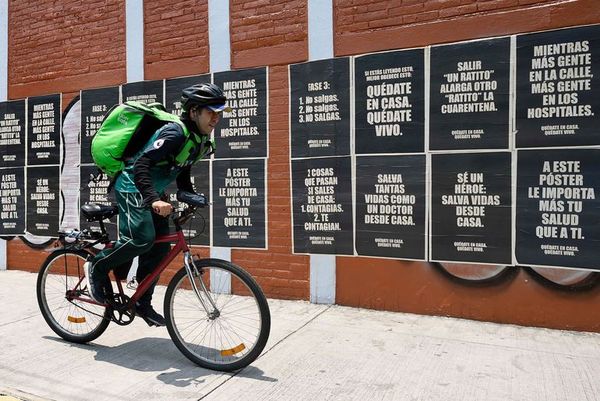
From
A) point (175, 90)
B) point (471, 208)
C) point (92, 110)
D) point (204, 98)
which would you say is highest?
point (175, 90)

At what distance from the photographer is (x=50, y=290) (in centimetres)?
419

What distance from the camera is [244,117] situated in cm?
536

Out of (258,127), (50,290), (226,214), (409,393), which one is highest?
(258,127)

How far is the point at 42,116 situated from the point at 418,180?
4.98m

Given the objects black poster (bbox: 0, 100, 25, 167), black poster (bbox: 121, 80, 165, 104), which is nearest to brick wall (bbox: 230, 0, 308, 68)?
black poster (bbox: 121, 80, 165, 104)

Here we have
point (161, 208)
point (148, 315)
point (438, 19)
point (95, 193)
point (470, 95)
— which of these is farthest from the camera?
point (95, 193)

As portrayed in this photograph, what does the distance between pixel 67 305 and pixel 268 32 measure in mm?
3235

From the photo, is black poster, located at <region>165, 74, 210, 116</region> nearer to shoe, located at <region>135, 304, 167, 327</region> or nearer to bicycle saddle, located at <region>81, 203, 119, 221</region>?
bicycle saddle, located at <region>81, 203, 119, 221</region>

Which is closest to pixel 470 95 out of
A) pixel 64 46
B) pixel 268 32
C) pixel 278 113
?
pixel 278 113

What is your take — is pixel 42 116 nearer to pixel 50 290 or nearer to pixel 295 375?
pixel 50 290

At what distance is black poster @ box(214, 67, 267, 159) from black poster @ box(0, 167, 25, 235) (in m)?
3.19

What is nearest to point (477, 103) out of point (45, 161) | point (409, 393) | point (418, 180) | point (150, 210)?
point (418, 180)

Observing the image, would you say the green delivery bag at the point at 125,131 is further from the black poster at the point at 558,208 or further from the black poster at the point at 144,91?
the black poster at the point at 558,208

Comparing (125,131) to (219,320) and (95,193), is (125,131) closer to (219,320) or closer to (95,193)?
(219,320)
